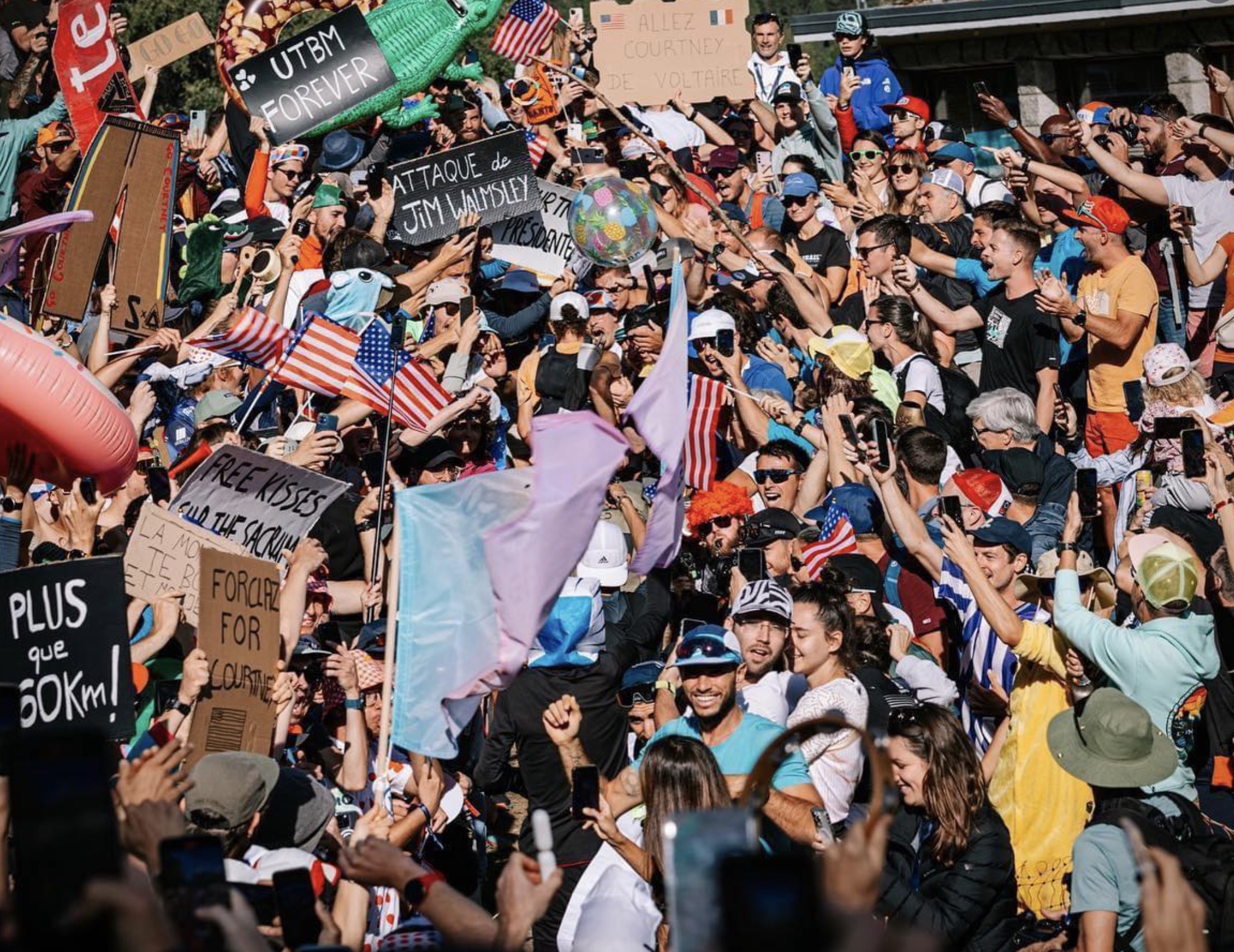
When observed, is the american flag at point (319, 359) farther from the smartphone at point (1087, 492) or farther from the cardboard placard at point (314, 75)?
the cardboard placard at point (314, 75)

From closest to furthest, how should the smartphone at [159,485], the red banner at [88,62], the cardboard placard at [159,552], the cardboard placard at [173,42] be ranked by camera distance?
the cardboard placard at [159,552] < the smartphone at [159,485] < the red banner at [88,62] < the cardboard placard at [173,42]

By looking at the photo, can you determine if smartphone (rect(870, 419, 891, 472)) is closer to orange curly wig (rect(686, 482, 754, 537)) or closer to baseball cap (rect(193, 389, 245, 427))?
orange curly wig (rect(686, 482, 754, 537))

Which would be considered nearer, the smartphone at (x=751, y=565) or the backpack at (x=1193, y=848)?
the backpack at (x=1193, y=848)

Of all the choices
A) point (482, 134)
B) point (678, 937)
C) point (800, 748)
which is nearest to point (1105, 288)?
point (800, 748)

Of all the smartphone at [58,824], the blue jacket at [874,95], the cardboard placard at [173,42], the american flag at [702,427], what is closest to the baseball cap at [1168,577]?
the american flag at [702,427]

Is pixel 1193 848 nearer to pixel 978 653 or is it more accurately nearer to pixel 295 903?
pixel 978 653

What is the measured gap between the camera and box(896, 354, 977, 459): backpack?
31.4 feet

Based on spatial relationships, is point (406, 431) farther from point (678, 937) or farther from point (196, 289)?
point (678, 937)

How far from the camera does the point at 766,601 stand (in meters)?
6.89

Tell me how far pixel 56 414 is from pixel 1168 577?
13.0 feet

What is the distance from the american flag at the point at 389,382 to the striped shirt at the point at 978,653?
328cm

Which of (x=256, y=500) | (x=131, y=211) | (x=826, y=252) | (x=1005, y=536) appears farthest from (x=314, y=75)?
(x=1005, y=536)

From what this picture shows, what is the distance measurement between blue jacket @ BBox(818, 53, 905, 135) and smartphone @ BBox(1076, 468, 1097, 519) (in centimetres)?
772

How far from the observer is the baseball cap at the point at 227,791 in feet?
17.8
